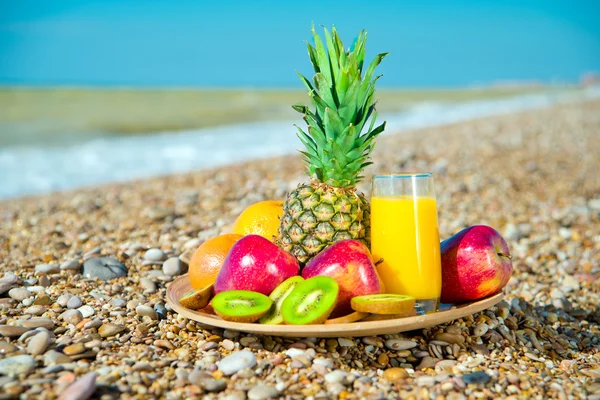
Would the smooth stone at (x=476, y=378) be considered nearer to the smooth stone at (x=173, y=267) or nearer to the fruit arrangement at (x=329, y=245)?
the fruit arrangement at (x=329, y=245)

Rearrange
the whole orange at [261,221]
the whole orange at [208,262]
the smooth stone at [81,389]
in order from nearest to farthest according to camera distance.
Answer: the smooth stone at [81,389]
the whole orange at [208,262]
the whole orange at [261,221]

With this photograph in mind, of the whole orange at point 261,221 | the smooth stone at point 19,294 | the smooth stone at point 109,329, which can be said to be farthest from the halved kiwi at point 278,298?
the smooth stone at point 19,294

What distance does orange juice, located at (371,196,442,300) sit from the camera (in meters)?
2.88

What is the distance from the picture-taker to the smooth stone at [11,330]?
276cm

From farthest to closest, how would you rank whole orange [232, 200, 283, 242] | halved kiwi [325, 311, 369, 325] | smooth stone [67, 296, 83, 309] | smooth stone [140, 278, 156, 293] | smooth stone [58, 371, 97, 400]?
smooth stone [140, 278, 156, 293] < whole orange [232, 200, 283, 242] < smooth stone [67, 296, 83, 309] < halved kiwi [325, 311, 369, 325] < smooth stone [58, 371, 97, 400]

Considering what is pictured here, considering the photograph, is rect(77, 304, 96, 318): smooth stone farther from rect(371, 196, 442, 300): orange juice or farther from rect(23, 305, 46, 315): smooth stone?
rect(371, 196, 442, 300): orange juice

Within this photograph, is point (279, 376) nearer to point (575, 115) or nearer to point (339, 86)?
point (339, 86)

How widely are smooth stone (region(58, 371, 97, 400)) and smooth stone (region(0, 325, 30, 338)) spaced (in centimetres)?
69

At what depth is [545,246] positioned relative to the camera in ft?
18.0

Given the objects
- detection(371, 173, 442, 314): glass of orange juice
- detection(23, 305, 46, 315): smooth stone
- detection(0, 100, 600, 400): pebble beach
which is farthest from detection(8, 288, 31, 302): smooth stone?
detection(371, 173, 442, 314): glass of orange juice

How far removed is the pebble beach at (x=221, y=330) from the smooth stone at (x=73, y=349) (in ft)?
0.03

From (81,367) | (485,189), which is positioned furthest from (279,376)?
(485,189)

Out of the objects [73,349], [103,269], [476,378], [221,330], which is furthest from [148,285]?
[476,378]

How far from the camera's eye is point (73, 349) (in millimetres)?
2602
